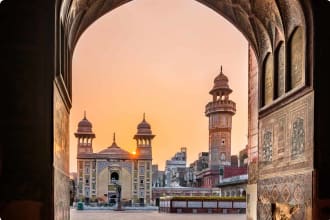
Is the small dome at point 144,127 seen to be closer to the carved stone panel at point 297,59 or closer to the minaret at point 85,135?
the minaret at point 85,135

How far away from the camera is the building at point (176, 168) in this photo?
65.7 meters

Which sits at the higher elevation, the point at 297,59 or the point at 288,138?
the point at 297,59

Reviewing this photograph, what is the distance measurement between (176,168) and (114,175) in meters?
29.9

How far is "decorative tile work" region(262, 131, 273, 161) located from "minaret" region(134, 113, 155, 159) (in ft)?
106

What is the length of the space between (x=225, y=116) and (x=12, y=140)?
33.8 meters

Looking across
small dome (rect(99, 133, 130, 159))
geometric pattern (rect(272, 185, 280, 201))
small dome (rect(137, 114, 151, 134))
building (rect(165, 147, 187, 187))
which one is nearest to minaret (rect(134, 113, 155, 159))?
small dome (rect(137, 114, 151, 134))

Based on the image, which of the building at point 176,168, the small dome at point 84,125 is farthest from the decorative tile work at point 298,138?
the building at point 176,168

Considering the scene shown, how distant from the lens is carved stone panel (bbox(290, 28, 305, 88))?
667cm

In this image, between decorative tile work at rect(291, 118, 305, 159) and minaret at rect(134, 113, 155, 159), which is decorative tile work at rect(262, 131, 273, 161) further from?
minaret at rect(134, 113, 155, 159)

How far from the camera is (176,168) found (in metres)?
69.2

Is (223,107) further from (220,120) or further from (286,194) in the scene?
(286,194)

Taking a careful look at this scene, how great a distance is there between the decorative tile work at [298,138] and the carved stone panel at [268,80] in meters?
1.50

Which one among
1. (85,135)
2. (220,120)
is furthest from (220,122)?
(85,135)

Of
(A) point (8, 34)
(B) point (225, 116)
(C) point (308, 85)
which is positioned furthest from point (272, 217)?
(B) point (225, 116)
